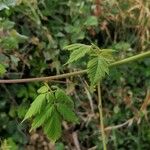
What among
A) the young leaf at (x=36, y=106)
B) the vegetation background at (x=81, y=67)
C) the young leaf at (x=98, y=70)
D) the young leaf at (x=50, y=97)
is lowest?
the vegetation background at (x=81, y=67)

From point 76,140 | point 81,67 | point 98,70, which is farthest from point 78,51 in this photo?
point 76,140

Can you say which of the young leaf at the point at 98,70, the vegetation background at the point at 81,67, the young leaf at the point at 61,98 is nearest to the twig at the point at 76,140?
the vegetation background at the point at 81,67

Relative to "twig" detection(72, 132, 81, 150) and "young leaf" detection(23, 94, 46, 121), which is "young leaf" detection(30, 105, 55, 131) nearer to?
"young leaf" detection(23, 94, 46, 121)

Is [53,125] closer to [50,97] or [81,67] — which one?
[50,97]

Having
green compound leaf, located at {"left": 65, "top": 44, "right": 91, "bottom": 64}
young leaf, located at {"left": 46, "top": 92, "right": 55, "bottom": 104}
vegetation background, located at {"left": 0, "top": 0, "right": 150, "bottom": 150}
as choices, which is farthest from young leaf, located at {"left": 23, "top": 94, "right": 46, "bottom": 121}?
vegetation background, located at {"left": 0, "top": 0, "right": 150, "bottom": 150}

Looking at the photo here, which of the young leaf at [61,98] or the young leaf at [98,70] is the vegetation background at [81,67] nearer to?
the young leaf at [61,98]
